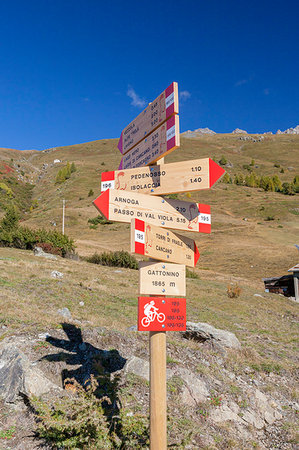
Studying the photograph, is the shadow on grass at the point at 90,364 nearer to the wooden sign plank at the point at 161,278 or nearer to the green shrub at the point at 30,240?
the wooden sign plank at the point at 161,278

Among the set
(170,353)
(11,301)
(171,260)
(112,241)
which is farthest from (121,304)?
(112,241)

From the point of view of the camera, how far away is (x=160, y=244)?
3619 millimetres

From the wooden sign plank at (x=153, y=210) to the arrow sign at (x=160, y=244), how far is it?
0.57ft

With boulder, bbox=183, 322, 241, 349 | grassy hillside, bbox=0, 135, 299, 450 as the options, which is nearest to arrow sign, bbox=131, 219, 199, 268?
grassy hillside, bbox=0, 135, 299, 450

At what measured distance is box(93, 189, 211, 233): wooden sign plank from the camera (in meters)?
3.56

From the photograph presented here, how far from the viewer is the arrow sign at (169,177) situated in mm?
3740

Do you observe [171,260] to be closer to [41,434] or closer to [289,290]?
[41,434]

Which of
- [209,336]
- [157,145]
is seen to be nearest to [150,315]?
[157,145]

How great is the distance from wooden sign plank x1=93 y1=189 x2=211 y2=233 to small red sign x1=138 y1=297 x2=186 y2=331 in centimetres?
88

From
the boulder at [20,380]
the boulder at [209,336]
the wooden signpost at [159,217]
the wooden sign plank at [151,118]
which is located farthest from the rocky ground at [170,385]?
the wooden sign plank at [151,118]

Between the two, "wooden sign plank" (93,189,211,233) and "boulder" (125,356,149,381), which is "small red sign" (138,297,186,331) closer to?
"wooden sign plank" (93,189,211,233)

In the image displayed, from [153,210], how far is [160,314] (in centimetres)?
118

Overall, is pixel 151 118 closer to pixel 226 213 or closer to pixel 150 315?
pixel 150 315

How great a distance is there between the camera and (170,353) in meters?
6.44
